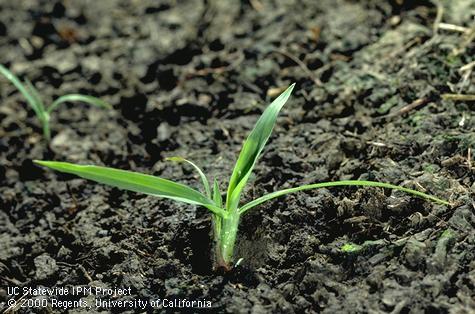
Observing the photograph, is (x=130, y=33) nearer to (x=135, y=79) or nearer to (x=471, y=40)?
(x=135, y=79)

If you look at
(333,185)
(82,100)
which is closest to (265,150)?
(333,185)

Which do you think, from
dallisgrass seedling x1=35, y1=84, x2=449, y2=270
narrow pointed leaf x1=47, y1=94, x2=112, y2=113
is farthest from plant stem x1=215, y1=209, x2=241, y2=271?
narrow pointed leaf x1=47, y1=94, x2=112, y2=113

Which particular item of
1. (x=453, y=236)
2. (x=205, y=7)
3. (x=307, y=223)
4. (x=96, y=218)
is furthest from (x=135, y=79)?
(x=453, y=236)

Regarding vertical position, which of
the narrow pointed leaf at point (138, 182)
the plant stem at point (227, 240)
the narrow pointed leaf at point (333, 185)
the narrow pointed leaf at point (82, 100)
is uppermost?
the narrow pointed leaf at point (82, 100)

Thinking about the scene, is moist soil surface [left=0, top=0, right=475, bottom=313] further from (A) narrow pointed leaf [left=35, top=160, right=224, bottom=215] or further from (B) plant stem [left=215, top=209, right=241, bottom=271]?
(A) narrow pointed leaf [left=35, top=160, right=224, bottom=215]

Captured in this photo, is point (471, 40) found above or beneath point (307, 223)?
above

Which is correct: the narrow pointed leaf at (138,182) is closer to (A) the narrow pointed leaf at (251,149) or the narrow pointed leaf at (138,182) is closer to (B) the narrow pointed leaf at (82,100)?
(A) the narrow pointed leaf at (251,149)

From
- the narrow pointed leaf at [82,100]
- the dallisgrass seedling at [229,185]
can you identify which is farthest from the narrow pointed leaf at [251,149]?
the narrow pointed leaf at [82,100]

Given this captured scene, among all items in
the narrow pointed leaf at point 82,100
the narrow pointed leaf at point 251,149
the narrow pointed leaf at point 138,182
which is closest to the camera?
the narrow pointed leaf at point 138,182
